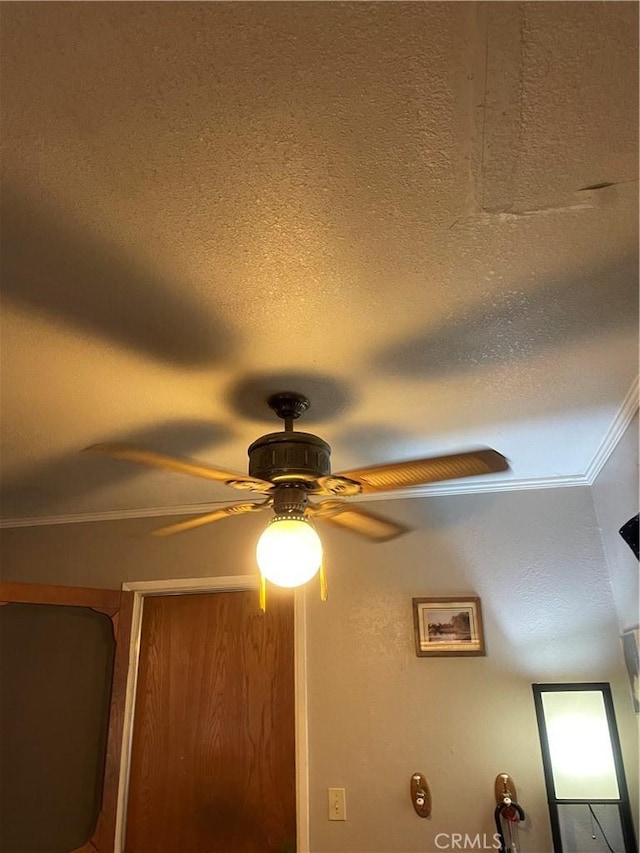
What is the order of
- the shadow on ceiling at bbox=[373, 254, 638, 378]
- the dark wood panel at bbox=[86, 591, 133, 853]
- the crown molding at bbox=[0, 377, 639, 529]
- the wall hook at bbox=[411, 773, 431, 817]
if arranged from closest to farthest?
the shadow on ceiling at bbox=[373, 254, 638, 378] → the crown molding at bbox=[0, 377, 639, 529] → the wall hook at bbox=[411, 773, 431, 817] → the dark wood panel at bbox=[86, 591, 133, 853]

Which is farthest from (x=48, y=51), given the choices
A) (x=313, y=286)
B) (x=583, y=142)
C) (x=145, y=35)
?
(x=583, y=142)

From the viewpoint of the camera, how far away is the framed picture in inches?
86.7

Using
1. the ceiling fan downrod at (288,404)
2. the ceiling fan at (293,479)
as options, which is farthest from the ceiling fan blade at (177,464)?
the ceiling fan downrod at (288,404)

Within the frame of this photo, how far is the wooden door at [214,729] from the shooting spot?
2.21 meters

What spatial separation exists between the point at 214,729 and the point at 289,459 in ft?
5.01

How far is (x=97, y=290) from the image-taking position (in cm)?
118

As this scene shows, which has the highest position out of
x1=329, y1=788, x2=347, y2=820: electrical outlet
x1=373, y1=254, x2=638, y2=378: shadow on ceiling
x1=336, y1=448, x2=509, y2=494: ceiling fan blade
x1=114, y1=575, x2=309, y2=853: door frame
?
x1=373, y1=254, x2=638, y2=378: shadow on ceiling

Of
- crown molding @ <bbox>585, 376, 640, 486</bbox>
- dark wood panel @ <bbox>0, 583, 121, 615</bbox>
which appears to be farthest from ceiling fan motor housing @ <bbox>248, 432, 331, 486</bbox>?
dark wood panel @ <bbox>0, 583, 121, 615</bbox>

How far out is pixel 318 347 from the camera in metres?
1.40

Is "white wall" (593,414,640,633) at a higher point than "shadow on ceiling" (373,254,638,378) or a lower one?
lower

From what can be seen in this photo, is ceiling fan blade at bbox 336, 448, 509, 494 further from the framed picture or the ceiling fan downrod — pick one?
the framed picture

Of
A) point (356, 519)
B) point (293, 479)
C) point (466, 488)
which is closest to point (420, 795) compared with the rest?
point (356, 519)

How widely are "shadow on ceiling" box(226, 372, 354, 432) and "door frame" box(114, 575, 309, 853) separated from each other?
983 mm

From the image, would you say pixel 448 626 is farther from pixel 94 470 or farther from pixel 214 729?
pixel 94 470
